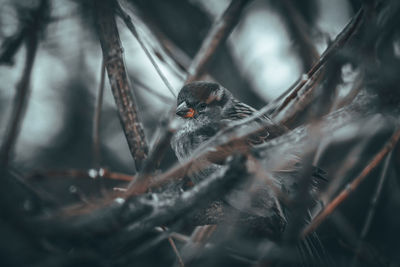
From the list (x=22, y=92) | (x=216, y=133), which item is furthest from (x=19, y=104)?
(x=216, y=133)

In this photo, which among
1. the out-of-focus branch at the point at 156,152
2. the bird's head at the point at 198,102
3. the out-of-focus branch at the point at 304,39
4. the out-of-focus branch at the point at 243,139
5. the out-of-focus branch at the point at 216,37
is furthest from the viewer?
the out-of-focus branch at the point at 304,39

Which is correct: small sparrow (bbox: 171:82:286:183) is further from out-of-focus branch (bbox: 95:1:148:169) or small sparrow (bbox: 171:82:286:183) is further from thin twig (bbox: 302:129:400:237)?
thin twig (bbox: 302:129:400:237)

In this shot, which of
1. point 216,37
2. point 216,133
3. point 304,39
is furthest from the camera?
point 304,39

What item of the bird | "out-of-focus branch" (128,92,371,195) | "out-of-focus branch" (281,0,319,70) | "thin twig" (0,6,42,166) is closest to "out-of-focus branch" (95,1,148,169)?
the bird

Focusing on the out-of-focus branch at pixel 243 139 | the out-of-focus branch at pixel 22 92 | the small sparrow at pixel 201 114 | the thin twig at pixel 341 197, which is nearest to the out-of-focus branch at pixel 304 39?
the small sparrow at pixel 201 114

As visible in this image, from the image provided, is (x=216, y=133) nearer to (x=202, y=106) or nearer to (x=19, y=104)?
(x=202, y=106)

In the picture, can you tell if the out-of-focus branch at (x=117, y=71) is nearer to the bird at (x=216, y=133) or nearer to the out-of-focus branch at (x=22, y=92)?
the bird at (x=216, y=133)

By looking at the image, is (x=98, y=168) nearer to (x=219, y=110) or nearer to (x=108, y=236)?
(x=108, y=236)
